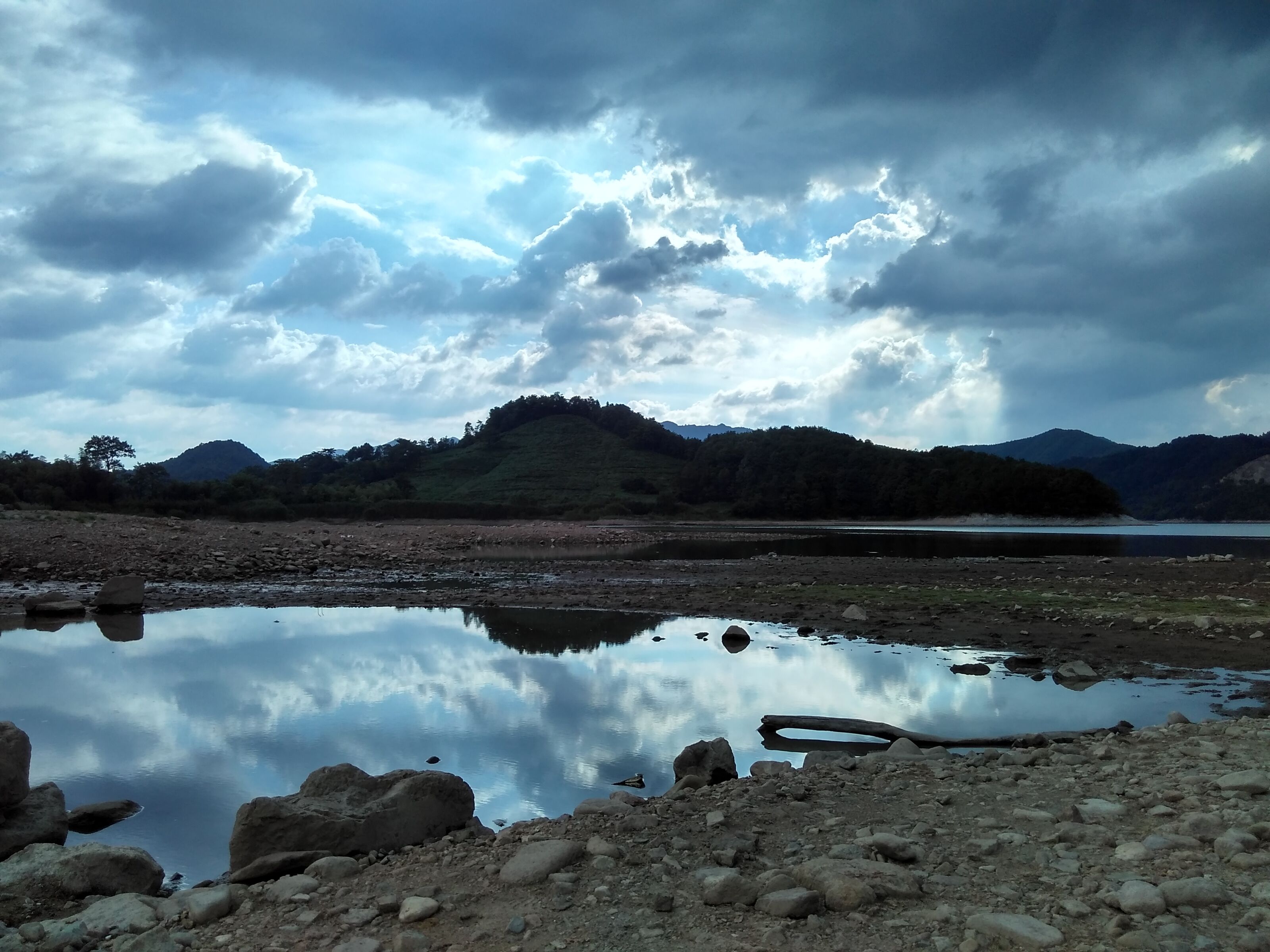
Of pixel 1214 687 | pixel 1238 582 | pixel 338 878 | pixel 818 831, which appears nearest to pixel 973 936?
pixel 818 831

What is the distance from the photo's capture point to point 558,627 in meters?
17.4

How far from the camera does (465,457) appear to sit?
14950 centimetres

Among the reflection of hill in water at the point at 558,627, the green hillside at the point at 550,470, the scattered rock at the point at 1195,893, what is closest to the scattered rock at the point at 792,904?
the scattered rock at the point at 1195,893

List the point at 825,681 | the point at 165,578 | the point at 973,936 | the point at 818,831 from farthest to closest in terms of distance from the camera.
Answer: the point at 165,578 < the point at 825,681 < the point at 818,831 < the point at 973,936

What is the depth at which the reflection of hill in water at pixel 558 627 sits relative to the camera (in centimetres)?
1523

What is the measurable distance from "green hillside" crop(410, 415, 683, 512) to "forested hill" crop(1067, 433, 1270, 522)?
72447 mm

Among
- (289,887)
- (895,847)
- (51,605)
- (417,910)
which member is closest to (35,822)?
(289,887)

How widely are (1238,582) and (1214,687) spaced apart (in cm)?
1539

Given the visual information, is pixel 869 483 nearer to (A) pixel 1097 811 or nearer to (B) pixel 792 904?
(A) pixel 1097 811

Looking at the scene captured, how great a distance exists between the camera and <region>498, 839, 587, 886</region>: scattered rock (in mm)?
4520

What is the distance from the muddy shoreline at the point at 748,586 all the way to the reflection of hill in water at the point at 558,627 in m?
1.14

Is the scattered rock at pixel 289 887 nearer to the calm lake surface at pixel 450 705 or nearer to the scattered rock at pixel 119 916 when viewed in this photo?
the scattered rock at pixel 119 916

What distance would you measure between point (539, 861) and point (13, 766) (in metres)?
4.21

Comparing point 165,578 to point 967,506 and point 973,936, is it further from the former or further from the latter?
point 967,506
